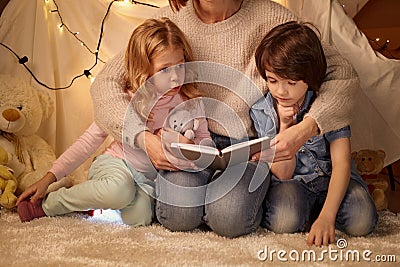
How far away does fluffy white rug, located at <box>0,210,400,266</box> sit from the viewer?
1.06 m

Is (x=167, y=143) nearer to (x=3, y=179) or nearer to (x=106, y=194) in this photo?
(x=106, y=194)

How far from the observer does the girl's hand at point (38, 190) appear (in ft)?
4.58

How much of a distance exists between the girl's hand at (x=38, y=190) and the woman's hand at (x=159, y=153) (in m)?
0.27

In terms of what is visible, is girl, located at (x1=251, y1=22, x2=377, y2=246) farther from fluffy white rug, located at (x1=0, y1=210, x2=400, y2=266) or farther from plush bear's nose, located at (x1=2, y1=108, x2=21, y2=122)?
plush bear's nose, located at (x1=2, y1=108, x2=21, y2=122)

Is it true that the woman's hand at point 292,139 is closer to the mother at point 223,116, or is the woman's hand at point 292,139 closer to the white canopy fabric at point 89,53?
the mother at point 223,116

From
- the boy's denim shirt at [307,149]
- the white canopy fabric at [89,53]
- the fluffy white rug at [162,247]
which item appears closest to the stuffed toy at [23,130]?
the white canopy fabric at [89,53]

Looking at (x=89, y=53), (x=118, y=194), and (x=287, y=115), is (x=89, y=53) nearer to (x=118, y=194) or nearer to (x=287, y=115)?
(x=118, y=194)

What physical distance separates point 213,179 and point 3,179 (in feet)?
1.84

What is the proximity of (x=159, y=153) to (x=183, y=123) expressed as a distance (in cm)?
13

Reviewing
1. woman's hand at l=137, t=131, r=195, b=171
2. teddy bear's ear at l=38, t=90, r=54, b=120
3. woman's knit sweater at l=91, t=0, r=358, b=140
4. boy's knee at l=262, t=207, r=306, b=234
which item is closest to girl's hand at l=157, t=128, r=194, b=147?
woman's hand at l=137, t=131, r=195, b=171

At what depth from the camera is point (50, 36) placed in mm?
1795

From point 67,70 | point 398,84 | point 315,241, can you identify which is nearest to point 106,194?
point 315,241

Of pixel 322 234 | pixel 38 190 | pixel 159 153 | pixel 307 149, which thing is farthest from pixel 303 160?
pixel 38 190

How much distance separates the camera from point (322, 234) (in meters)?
1.17
